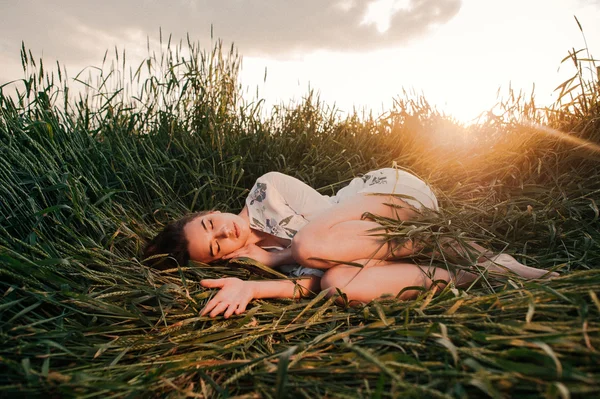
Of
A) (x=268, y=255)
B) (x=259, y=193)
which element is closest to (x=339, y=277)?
(x=268, y=255)

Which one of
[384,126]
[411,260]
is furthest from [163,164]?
[384,126]

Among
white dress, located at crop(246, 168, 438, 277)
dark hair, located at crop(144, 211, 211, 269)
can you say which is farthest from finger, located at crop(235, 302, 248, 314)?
dark hair, located at crop(144, 211, 211, 269)

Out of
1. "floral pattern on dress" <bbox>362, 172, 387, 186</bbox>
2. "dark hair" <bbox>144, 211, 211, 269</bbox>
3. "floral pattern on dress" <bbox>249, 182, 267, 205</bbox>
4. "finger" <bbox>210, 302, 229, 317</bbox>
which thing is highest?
"floral pattern on dress" <bbox>362, 172, 387, 186</bbox>

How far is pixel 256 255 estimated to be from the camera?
5.93ft

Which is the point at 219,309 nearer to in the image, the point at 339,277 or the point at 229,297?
the point at 229,297

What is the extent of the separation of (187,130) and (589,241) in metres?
2.31

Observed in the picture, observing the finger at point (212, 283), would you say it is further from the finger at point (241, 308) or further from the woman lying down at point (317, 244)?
the finger at point (241, 308)

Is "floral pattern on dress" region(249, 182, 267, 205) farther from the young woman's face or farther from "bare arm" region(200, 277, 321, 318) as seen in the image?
"bare arm" region(200, 277, 321, 318)

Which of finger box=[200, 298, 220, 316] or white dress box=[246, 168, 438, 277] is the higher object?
white dress box=[246, 168, 438, 277]

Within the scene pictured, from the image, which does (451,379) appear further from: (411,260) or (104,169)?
(104,169)

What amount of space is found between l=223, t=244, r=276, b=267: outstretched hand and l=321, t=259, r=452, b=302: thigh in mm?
419

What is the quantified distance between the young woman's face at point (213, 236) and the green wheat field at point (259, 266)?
95 mm

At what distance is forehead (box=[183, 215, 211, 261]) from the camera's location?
66.9 inches

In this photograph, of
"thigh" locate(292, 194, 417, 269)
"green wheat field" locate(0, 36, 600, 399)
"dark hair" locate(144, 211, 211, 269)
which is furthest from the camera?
"dark hair" locate(144, 211, 211, 269)
